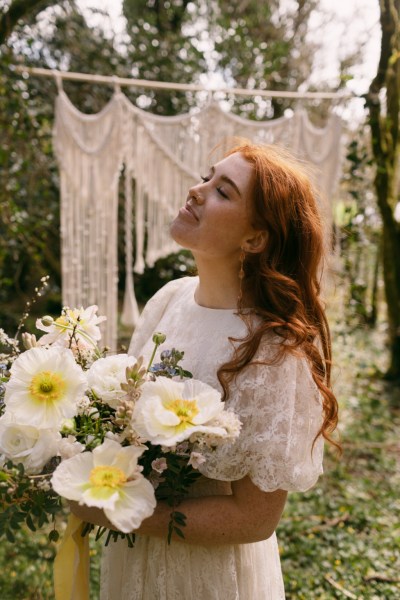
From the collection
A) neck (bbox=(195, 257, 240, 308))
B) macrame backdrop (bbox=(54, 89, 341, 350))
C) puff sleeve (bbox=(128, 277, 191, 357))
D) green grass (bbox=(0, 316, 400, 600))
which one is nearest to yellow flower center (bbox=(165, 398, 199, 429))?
neck (bbox=(195, 257, 240, 308))

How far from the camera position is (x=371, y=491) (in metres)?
3.15

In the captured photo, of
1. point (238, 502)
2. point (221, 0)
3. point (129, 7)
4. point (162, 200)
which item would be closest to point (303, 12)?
point (221, 0)

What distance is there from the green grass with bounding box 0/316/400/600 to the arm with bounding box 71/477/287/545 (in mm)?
723

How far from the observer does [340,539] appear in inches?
104

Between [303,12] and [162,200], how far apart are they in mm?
4410

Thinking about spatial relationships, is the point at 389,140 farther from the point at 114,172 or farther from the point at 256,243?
the point at 256,243

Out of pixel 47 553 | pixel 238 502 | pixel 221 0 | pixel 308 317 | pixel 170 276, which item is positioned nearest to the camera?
pixel 238 502

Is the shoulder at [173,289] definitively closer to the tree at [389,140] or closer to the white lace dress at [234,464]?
the white lace dress at [234,464]

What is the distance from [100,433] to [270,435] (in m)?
0.32

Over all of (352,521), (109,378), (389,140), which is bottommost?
(352,521)

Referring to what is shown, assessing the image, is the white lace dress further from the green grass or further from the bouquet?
the green grass

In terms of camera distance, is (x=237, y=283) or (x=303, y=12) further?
(x=303, y=12)

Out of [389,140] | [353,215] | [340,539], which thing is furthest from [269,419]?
[389,140]

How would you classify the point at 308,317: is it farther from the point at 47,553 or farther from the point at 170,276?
the point at 170,276
